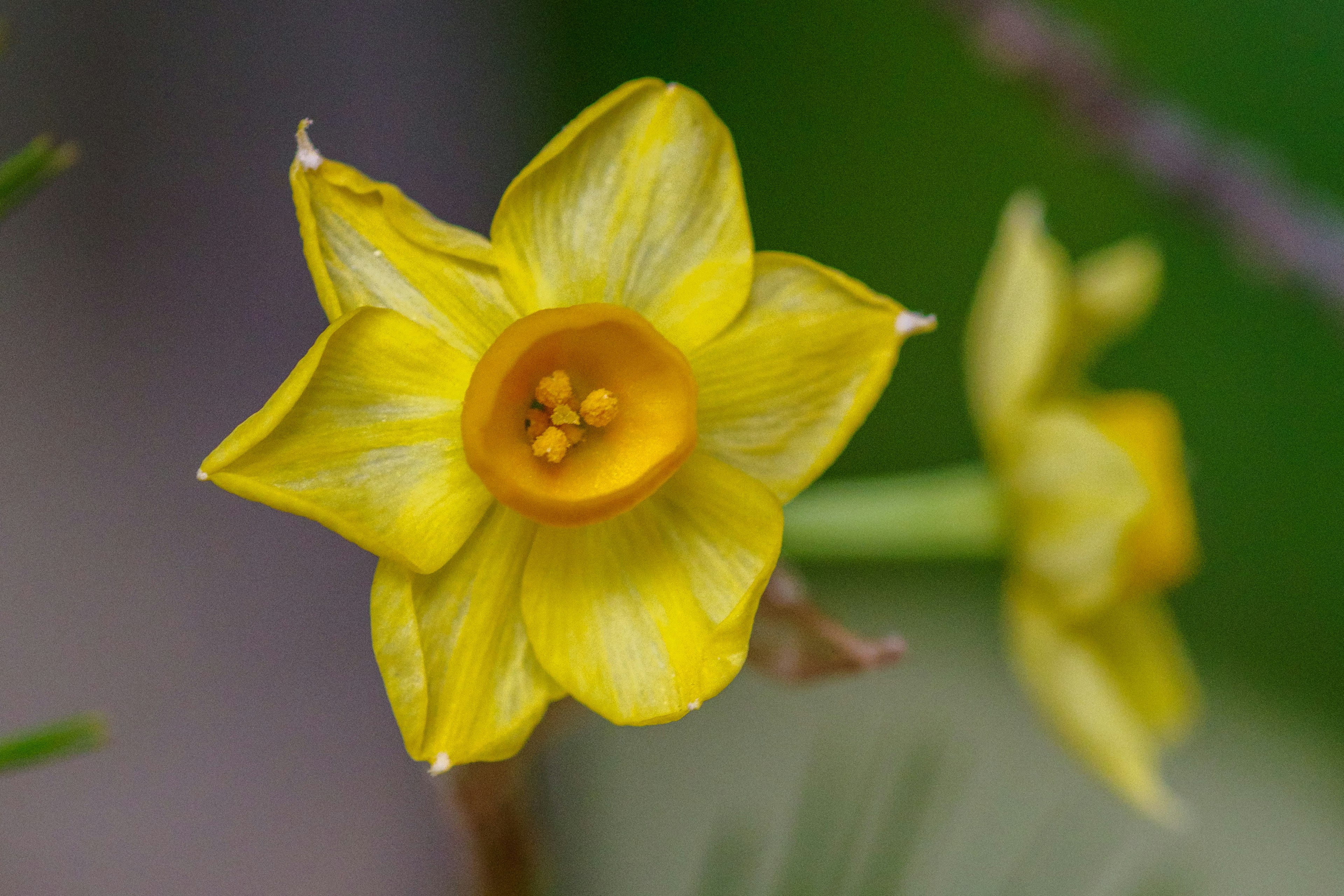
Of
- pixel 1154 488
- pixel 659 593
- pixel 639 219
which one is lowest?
pixel 1154 488

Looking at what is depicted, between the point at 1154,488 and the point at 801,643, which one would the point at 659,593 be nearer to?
the point at 801,643

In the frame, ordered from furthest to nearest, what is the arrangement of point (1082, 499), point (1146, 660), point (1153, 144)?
point (1153, 144) < point (1146, 660) < point (1082, 499)

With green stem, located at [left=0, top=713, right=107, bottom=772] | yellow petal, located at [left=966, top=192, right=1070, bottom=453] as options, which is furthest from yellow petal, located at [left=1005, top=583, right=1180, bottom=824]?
green stem, located at [left=0, top=713, right=107, bottom=772]

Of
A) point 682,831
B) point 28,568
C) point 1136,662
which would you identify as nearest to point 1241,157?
point 1136,662

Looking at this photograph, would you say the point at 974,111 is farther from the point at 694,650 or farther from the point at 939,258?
the point at 694,650

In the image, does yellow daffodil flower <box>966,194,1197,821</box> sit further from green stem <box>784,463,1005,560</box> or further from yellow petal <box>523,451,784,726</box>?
yellow petal <box>523,451,784,726</box>

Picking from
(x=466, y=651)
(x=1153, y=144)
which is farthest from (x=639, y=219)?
(x=1153, y=144)

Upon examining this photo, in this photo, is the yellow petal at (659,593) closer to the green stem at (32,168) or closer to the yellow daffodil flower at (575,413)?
the yellow daffodil flower at (575,413)

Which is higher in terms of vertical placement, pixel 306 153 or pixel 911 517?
pixel 306 153
